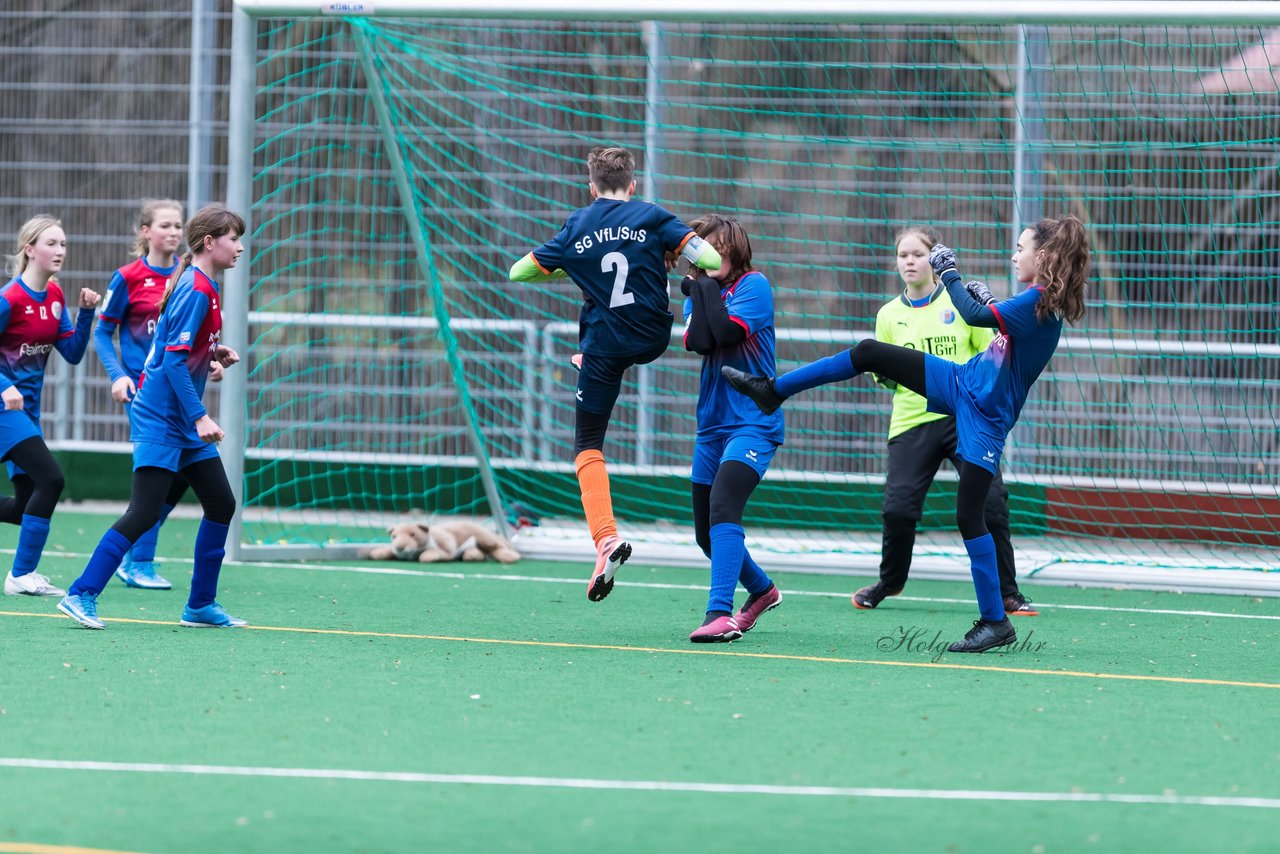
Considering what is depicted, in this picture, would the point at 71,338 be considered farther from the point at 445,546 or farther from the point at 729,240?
the point at 729,240

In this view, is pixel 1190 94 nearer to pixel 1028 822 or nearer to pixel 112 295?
pixel 112 295

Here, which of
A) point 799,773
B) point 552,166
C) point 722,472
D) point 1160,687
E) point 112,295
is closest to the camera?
point 799,773

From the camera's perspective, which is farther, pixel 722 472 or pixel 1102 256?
pixel 1102 256

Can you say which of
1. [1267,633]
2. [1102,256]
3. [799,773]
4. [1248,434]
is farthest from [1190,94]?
[799,773]

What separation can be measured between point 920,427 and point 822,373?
1778 mm

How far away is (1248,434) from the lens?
402 inches

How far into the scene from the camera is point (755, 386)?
6.22 m

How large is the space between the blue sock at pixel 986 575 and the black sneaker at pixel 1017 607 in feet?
4.92

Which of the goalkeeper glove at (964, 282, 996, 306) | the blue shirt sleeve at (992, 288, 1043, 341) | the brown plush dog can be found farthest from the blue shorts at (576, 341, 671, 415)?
the brown plush dog

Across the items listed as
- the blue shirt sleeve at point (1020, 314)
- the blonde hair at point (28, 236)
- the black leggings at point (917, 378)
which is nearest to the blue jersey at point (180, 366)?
the blonde hair at point (28, 236)

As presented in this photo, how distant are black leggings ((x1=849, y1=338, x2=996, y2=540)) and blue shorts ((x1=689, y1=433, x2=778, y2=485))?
53 cm

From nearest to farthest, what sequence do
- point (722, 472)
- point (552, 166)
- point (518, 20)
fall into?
point (722, 472) < point (518, 20) < point (552, 166)

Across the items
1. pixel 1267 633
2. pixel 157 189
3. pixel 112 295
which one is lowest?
pixel 1267 633

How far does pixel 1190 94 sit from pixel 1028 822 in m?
7.30
